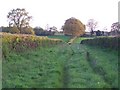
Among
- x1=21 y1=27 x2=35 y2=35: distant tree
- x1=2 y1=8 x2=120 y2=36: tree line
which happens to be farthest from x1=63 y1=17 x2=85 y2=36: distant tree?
x1=21 y1=27 x2=35 y2=35: distant tree

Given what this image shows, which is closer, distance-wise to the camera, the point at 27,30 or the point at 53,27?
the point at 27,30

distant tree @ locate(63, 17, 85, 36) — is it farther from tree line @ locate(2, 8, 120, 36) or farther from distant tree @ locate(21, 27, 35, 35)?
distant tree @ locate(21, 27, 35, 35)

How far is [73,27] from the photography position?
123875mm

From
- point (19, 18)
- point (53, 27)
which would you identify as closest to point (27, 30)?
point (19, 18)

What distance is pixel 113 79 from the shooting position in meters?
14.3

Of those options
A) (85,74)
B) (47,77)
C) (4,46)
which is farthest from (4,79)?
(4,46)

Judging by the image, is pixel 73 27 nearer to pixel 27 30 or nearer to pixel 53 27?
pixel 53 27

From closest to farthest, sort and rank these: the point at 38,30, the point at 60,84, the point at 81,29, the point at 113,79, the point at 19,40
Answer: the point at 60,84 → the point at 113,79 → the point at 19,40 → the point at 38,30 → the point at 81,29

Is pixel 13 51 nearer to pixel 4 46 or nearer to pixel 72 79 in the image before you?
pixel 4 46

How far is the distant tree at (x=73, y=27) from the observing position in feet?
397

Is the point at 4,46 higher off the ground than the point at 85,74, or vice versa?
the point at 4,46

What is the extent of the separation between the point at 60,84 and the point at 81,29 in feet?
361

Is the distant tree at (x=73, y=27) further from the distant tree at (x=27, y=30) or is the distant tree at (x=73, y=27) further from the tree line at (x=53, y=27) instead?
the distant tree at (x=27, y=30)

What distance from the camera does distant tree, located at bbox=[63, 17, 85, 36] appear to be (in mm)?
121062
